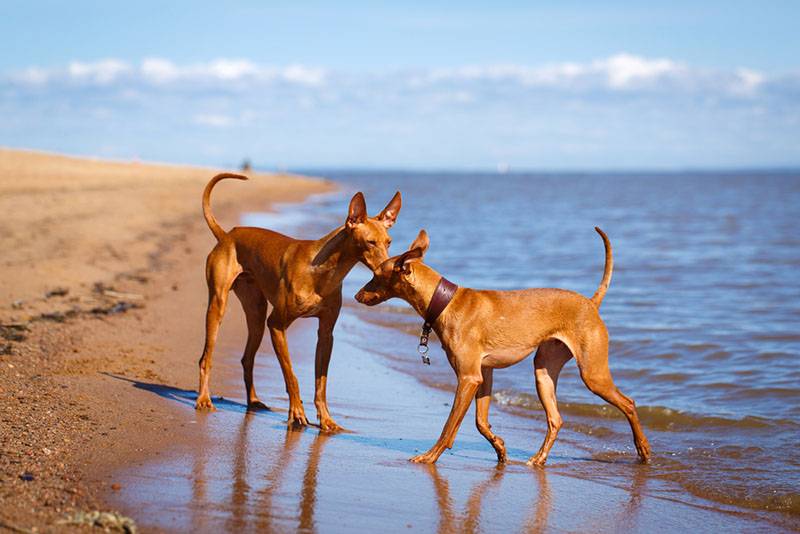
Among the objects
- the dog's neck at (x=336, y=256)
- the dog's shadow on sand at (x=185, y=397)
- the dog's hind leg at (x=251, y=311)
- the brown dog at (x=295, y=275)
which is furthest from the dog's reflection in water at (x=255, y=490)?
the dog's hind leg at (x=251, y=311)

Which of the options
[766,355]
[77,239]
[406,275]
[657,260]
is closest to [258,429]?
[406,275]

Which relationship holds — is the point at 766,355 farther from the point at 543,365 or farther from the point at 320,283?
the point at 320,283

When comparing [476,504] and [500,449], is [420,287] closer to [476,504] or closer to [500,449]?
[500,449]

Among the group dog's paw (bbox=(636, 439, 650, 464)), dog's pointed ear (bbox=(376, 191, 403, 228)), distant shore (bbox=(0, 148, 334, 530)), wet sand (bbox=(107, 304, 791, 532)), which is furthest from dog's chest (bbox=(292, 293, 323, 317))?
dog's paw (bbox=(636, 439, 650, 464))

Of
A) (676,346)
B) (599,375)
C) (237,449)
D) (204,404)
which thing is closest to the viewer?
(237,449)

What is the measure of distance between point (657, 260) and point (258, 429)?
1564 centimetres

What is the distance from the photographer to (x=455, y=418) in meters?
6.47

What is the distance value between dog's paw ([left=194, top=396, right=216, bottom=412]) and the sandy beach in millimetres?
96

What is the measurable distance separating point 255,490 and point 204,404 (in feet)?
7.47

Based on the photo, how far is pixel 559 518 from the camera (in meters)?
5.41

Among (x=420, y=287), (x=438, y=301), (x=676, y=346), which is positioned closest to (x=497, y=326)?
(x=438, y=301)

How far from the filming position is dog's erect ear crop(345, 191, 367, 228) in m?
6.93

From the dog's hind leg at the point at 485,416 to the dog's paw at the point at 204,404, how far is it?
212cm

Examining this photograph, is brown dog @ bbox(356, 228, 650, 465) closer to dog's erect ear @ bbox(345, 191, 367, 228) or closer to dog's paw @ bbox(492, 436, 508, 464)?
dog's paw @ bbox(492, 436, 508, 464)
